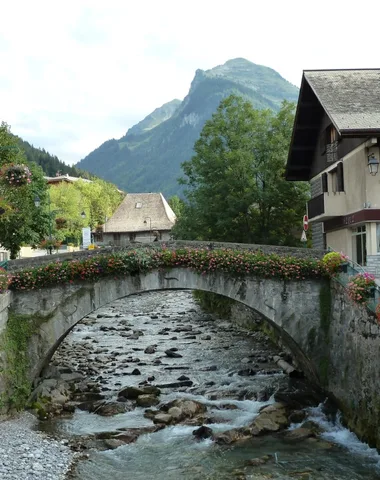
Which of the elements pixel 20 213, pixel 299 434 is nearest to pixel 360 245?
pixel 299 434

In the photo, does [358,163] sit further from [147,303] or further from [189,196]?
[147,303]

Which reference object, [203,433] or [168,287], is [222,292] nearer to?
[168,287]

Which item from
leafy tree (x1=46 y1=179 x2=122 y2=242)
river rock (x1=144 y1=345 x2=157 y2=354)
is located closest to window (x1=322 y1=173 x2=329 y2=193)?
river rock (x1=144 y1=345 x2=157 y2=354)

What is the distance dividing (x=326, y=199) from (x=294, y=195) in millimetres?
11089

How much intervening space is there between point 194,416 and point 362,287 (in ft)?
23.3

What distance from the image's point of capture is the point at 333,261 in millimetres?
19172

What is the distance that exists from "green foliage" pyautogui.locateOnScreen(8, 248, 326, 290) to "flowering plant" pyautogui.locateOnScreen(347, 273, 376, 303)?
3298 millimetres

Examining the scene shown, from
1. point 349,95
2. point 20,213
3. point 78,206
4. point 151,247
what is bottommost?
point 151,247

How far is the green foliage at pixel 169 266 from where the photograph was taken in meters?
19.8

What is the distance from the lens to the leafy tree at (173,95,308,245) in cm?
3391

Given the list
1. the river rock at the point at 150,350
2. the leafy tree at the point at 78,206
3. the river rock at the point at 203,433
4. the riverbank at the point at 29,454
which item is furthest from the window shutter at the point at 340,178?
the leafy tree at the point at 78,206

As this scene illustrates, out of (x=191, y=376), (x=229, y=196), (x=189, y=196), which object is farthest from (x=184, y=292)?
(x=191, y=376)

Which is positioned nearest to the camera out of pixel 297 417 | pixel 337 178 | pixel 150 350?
pixel 297 417

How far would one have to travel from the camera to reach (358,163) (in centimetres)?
2130
